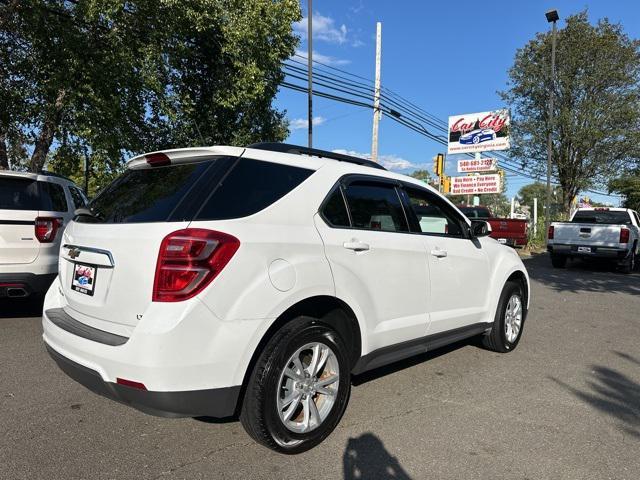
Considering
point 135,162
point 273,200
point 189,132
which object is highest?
point 189,132

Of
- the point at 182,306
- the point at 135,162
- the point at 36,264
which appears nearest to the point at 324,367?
the point at 182,306

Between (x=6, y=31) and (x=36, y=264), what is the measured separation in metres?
8.01

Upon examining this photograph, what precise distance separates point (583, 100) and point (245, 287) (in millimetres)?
23368

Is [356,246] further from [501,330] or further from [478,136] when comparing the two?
[478,136]

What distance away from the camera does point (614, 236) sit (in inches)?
501

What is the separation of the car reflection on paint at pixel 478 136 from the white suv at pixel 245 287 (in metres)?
23.6

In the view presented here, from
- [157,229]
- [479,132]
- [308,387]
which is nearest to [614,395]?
[308,387]

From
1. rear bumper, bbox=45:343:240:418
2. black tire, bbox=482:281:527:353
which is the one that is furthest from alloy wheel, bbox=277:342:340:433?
black tire, bbox=482:281:527:353

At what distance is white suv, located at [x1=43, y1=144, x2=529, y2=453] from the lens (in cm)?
251

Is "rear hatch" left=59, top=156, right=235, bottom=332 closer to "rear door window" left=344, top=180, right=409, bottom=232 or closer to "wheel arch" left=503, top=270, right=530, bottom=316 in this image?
"rear door window" left=344, top=180, right=409, bottom=232

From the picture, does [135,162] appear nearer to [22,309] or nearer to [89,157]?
[22,309]

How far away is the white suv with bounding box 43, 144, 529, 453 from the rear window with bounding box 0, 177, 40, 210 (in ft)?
9.18

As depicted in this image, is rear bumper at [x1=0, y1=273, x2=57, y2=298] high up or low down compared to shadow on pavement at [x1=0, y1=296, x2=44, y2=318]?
up

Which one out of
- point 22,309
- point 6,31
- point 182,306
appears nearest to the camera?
point 182,306
